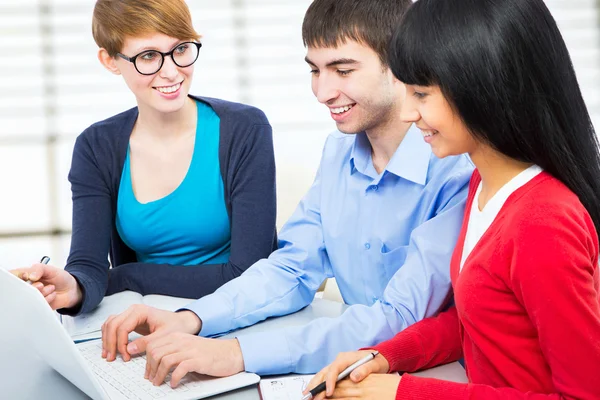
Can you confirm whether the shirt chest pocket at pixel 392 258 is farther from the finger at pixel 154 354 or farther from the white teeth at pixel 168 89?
the white teeth at pixel 168 89

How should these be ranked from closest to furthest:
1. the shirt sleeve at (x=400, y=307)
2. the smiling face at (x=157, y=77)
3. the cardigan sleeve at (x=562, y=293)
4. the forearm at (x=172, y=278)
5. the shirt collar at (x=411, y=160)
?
1. the cardigan sleeve at (x=562, y=293)
2. the shirt sleeve at (x=400, y=307)
3. the shirt collar at (x=411, y=160)
4. the forearm at (x=172, y=278)
5. the smiling face at (x=157, y=77)

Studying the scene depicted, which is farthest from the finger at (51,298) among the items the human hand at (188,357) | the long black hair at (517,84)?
the long black hair at (517,84)

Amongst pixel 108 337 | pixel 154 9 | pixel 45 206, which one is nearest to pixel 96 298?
pixel 108 337

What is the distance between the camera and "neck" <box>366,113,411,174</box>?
1642mm

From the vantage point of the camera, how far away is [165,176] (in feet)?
6.30

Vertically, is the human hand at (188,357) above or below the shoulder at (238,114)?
below

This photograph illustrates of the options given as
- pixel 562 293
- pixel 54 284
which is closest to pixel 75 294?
pixel 54 284

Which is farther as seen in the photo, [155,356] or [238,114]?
[238,114]

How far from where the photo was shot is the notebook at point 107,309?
1488 mm

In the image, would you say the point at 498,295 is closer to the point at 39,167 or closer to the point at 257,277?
the point at 257,277

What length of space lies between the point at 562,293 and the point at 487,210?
227mm

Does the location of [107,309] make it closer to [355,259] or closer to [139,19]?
[355,259]

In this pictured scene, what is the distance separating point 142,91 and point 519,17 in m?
1.09

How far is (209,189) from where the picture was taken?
6.23 ft
